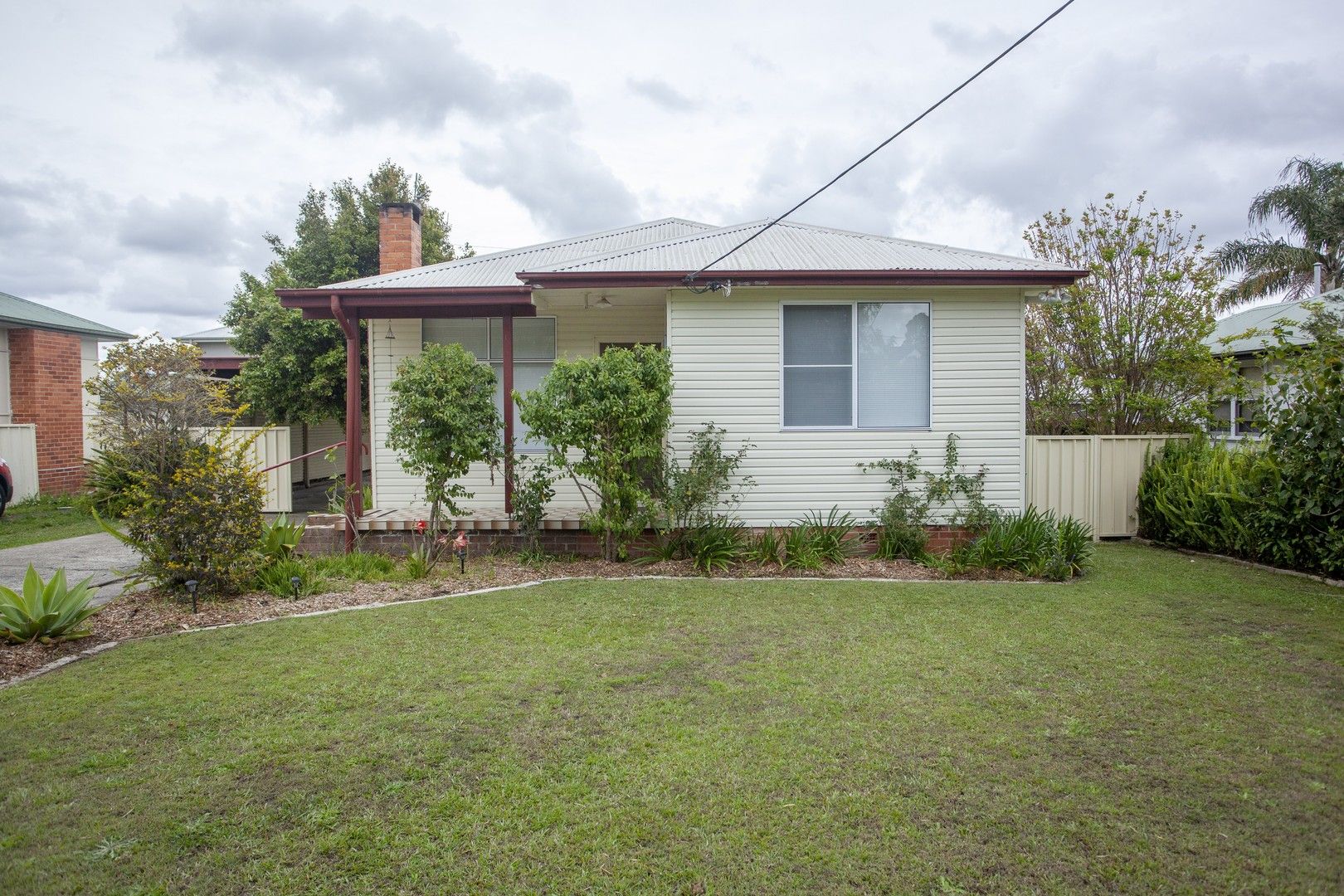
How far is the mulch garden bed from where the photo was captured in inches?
226

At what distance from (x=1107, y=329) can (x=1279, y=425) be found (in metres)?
5.41

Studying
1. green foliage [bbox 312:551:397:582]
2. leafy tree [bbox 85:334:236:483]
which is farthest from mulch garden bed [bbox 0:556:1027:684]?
leafy tree [bbox 85:334:236:483]

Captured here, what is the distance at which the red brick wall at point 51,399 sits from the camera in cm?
1539

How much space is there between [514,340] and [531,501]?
2.98 metres

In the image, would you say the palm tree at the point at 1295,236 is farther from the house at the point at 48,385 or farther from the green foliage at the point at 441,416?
the house at the point at 48,385

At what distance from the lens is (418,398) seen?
7852 mm

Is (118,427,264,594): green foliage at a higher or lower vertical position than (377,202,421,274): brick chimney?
lower

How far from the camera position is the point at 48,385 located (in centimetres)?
1576

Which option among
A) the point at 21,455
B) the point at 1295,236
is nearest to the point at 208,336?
the point at 21,455

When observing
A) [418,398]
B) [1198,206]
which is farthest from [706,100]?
[1198,206]

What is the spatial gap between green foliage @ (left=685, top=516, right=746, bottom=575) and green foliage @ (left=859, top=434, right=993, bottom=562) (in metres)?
1.73

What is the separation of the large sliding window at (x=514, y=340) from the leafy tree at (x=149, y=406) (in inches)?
139

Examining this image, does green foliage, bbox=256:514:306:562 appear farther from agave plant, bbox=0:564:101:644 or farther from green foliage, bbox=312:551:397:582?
agave plant, bbox=0:564:101:644

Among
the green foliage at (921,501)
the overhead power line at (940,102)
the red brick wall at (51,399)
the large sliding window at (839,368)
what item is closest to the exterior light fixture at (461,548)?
the large sliding window at (839,368)
